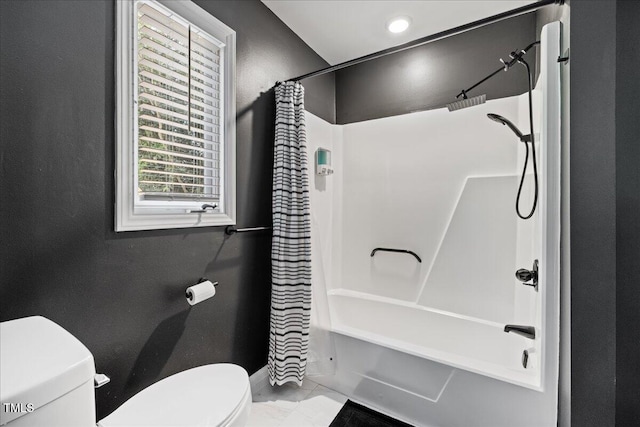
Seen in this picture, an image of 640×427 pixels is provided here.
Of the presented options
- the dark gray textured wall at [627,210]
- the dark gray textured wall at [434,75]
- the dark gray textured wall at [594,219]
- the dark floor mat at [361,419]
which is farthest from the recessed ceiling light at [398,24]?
the dark floor mat at [361,419]

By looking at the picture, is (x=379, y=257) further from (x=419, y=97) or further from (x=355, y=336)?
(x=419, y=97)

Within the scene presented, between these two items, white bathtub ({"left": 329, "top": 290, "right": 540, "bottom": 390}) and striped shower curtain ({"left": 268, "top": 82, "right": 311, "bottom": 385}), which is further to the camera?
striped shower curtain ({"left": 268, "top": 82, "right": 311, "bottom": 385})

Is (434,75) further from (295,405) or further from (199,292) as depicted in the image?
(295,405)

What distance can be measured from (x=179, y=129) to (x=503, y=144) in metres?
2.13

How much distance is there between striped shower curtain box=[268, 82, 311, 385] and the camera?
5.90 ft

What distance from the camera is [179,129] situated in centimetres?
144

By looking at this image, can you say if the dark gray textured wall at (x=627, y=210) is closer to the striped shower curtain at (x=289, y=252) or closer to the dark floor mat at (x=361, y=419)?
the dark floor mat at (x=361, y=419)

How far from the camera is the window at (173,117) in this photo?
1194mm

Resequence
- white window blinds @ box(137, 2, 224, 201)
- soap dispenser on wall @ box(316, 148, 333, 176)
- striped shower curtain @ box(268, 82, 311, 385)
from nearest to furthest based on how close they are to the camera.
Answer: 1. white window blinds @ box(137, 2, 224, 201)
2. striped shower curtain @ box(268, 82, 311, 385)
3. soap dispenser on wall @ box(316, 148, 333, 176)

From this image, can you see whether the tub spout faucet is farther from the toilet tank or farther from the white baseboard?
the toilet tank

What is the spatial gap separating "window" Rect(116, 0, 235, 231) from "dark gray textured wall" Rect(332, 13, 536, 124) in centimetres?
137

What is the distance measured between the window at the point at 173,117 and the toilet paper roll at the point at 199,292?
0.31 m

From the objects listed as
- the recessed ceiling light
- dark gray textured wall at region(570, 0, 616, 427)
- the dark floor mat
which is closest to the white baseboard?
the dark floor mat

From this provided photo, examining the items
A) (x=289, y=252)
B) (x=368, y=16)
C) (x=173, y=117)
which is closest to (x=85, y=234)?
(x=173, y=117)
